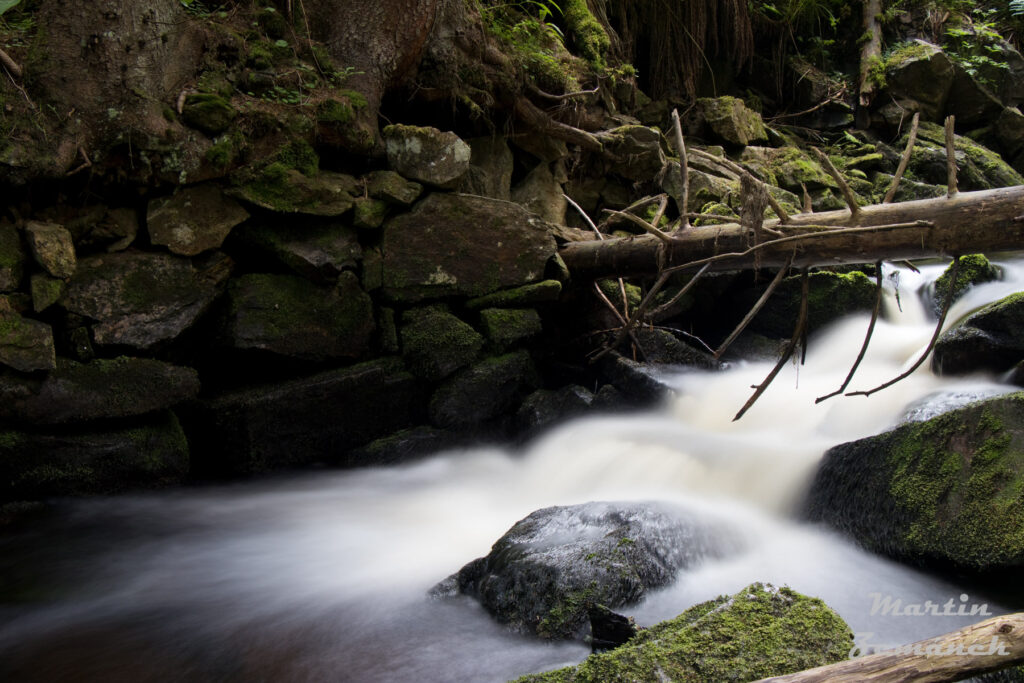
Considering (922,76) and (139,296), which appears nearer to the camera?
(139,296)

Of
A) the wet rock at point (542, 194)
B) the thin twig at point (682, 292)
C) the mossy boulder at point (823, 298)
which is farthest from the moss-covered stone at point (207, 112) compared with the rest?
the mossy boulder at point (823, 298)

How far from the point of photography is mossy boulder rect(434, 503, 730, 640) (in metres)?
3.01

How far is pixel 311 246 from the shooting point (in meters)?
4.89

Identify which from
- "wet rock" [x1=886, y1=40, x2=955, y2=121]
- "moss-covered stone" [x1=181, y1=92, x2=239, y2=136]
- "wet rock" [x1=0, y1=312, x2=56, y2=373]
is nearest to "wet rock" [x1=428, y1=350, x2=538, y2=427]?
"moss-covered stone" [x1=181, y1=92, x2=239, y2=136]

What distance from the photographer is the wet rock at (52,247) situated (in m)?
4.00

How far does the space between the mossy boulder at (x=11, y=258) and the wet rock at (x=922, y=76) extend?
38.7 ft

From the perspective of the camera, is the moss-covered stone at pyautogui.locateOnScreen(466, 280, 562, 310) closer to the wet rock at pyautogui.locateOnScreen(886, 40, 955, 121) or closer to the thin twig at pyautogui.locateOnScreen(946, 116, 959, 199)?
the thin twig at pyautogui.locateOnScreen(946, 116, 959, 199)

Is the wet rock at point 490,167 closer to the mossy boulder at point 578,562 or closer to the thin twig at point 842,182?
the thin twig at point 842,182

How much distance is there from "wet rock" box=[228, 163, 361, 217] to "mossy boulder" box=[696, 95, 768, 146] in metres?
5.98

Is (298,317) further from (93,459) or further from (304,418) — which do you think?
(93,459)

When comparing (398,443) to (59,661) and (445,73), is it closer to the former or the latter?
(59,661)

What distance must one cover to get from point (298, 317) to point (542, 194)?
3.09 meters

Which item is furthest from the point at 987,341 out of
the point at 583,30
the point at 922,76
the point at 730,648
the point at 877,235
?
the point at 922,76

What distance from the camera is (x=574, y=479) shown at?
16.4 ft
